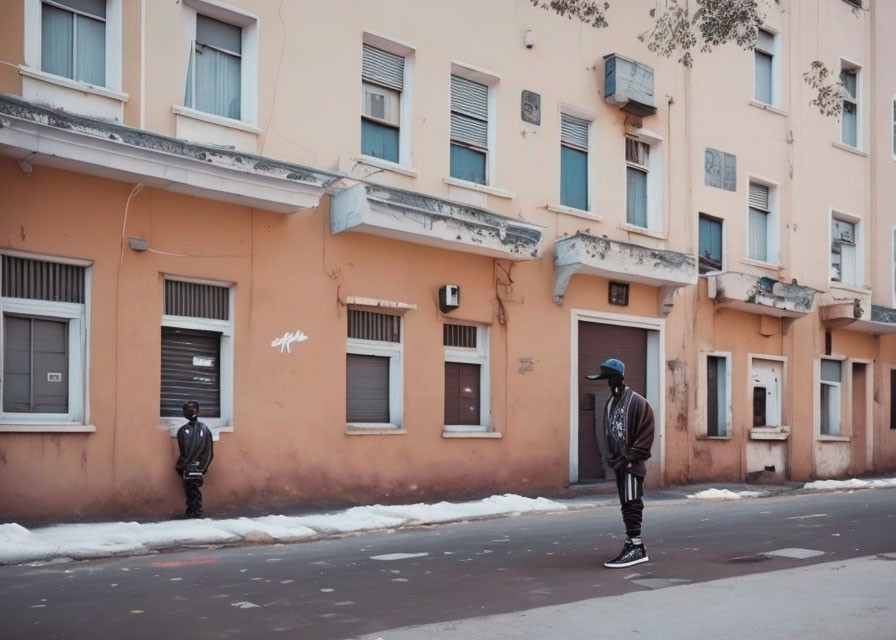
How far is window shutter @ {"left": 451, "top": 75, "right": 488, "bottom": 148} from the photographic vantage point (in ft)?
54.1

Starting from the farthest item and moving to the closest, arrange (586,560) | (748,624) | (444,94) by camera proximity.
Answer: (444,94) < (586,560) < (748,624)

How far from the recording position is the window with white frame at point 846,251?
24.5 metres

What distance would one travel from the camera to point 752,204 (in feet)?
73.4

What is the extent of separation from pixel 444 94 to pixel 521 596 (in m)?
10.1

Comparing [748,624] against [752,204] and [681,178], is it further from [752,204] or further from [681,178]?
[752,204]

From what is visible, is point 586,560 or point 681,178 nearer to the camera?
point 586,560

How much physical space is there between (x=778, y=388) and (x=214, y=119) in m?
14.7

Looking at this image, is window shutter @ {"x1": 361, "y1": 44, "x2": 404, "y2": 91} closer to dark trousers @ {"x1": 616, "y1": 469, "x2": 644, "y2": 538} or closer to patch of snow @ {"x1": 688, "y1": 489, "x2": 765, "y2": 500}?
dark trousers @ {"x1": 616, "y1": 469, "x2": 644, "y2": 538}

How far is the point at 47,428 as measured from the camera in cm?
1157

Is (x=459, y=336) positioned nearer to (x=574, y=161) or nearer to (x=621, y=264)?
(x=621, y=264)

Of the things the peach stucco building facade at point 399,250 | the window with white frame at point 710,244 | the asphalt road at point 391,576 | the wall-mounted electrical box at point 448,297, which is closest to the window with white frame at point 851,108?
the peach stucco building facade at point 399,250

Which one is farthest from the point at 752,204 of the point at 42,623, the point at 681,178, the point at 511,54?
the point at 42,623

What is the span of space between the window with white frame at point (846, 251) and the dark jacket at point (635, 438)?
16.8 metres

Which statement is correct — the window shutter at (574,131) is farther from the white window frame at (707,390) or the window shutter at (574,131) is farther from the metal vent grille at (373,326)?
the white window frame at (707,390)
